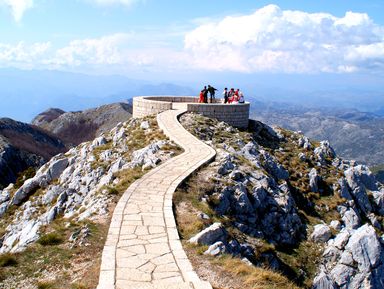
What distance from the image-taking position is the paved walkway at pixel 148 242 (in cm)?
907

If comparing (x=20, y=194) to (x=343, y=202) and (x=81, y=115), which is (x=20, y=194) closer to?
(x=343, y=202)

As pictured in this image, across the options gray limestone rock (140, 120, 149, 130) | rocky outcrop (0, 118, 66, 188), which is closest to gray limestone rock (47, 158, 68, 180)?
gray limestone rock (140, 120, 149, 130)

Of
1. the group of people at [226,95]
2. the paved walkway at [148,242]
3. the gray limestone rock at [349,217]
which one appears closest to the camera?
the paved walkway at [148,242]

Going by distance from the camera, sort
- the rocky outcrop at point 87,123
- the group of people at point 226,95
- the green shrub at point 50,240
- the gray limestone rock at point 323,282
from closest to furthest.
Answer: the green shrub at point 50,240 → the gray limestone rock at point 323,282 → the group of people at point 226,95 → the rocky outcrop at point 87,123

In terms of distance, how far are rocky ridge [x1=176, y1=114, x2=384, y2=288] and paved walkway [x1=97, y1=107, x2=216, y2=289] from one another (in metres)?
0.69

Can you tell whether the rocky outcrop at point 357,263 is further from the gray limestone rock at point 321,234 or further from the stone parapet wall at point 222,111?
the stone parapet wall at point 222,111

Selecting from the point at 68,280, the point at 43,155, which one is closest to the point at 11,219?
the point at 68,280

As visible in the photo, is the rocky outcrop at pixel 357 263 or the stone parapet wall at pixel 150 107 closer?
the rocky outcrop at pixel 357 263

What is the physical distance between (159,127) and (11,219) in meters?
12.3

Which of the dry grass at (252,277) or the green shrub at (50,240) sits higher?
the dry grass at (252,277)

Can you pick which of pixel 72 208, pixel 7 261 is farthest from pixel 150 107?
pixel 7 261

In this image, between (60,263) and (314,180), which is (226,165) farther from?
(314,180)

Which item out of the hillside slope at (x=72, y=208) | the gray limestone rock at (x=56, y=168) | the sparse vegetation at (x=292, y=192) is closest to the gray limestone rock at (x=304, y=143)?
the sparse vegetation at (x=292, y=192)

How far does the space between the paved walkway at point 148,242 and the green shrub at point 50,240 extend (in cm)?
162
